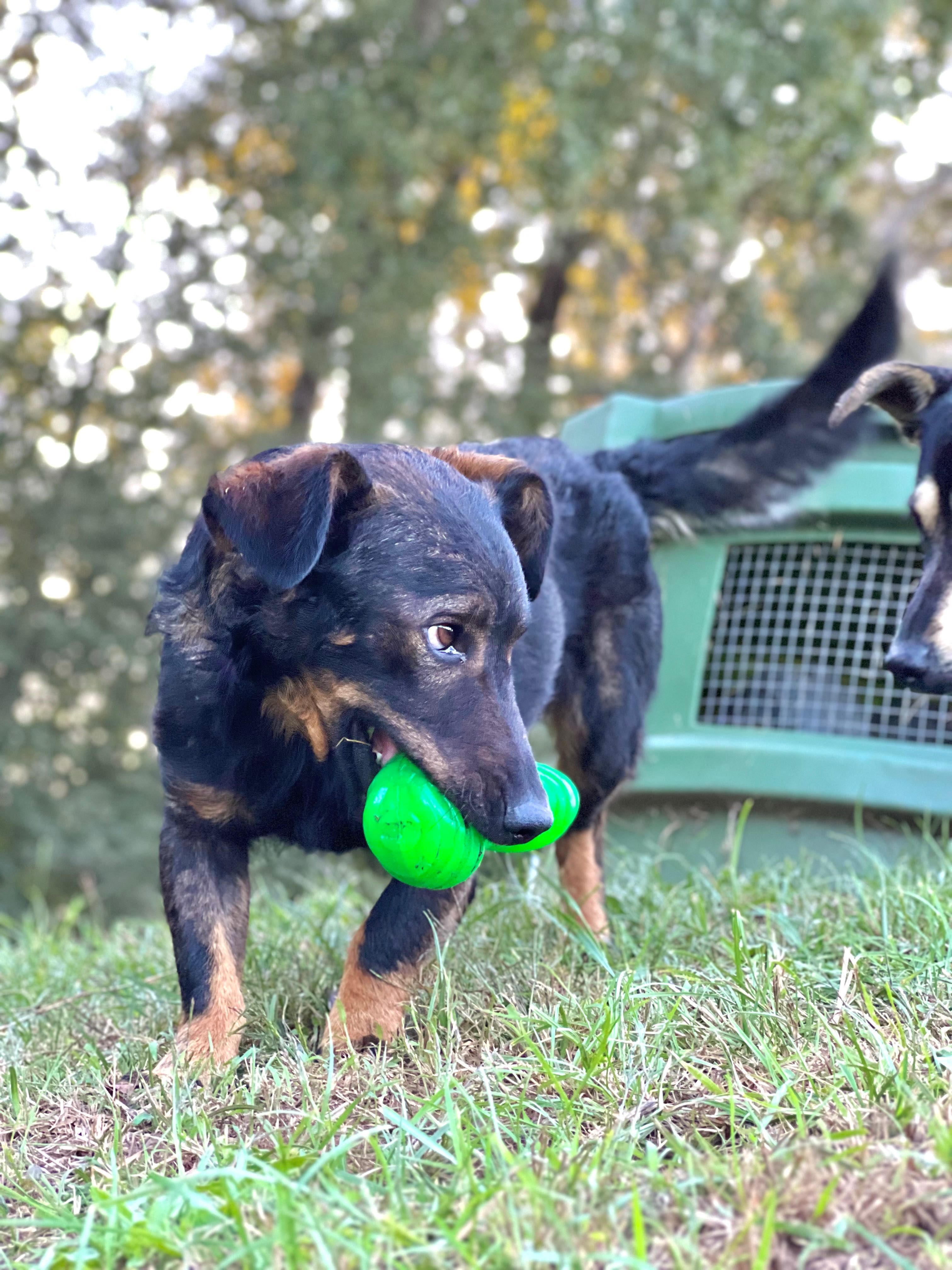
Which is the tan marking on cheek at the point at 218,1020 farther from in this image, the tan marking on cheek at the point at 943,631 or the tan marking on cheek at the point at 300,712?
the tan marking on cheek at the point at 943,631

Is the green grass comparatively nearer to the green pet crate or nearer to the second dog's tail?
the green pet crate

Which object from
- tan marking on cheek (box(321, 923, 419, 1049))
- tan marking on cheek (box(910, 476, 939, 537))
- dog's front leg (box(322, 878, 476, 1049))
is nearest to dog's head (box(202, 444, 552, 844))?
dog's front leg (box(322, 878, 476, 1049))

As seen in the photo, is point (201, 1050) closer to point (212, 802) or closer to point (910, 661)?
point (212, 802)

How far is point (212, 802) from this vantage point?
319 cm

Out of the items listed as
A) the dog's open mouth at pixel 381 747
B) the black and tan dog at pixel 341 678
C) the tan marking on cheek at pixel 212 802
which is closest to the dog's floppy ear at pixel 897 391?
the black and tan dog at pixel 341 678

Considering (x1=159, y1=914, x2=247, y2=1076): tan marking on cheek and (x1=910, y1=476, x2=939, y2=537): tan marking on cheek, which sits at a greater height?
(x1=910, y1=476, x2=939, y2=537): tan marking on cheek

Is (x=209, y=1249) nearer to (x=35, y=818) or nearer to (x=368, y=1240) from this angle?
(x=368, y=1240)

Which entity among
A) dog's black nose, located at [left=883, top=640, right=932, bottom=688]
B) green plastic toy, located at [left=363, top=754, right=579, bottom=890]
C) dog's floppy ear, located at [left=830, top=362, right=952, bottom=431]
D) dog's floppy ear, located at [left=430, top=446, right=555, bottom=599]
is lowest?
green plastic toy, located at [left=363, top=754, right=579, bottom=890]

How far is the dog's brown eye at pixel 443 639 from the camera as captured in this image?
9.49 feet

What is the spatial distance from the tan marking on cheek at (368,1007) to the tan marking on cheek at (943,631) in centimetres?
183

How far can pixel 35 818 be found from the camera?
11.7m

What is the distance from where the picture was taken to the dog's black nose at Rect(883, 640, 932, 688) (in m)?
3.72

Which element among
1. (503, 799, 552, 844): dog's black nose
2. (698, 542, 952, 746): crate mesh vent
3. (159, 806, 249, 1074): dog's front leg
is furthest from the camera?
(698, 542, 952, 746): crate mesh vent

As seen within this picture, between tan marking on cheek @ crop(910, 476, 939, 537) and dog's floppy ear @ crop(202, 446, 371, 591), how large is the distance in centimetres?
208
